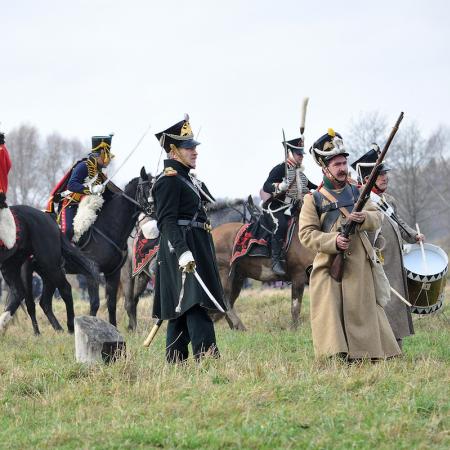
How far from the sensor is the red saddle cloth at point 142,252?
1346 cm

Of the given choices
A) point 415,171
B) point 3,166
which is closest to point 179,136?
point 3,166

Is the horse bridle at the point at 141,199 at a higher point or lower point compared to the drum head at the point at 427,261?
higher

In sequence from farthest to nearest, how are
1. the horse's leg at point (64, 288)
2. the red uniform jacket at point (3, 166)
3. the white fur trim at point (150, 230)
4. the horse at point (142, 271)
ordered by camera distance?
the horse at point (142, 271) → the horse's leg at point (64, 288) → the white fur trim at point (150, 230) → the red uniform jacket at point (3, 166)

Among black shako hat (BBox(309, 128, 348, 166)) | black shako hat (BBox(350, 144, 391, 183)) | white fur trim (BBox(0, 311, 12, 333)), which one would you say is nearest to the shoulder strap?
black shako hat (BBox(309, 128, 348, 166))

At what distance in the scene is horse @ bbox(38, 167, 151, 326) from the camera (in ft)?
42.8

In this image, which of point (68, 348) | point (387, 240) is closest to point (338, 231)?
point (387, 240)

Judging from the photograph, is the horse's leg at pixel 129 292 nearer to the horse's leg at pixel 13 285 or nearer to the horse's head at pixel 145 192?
the horse's head at pixel 145 192

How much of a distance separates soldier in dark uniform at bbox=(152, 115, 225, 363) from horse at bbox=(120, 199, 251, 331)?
4494mm

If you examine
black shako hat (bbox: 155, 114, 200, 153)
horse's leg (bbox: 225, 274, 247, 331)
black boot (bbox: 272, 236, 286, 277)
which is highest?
black shako hat (bbox: 155, 114, 200, 153)

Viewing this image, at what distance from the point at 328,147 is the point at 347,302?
1231mm

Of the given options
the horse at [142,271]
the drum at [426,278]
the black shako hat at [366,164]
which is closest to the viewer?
the drum at [426,278]

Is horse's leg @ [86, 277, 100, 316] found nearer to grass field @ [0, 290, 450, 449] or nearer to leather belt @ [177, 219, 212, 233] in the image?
grass field @ [0, 290, 450, 449]

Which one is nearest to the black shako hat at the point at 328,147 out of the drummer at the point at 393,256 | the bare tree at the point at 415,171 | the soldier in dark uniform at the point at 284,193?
the drummer at the point at 393,256

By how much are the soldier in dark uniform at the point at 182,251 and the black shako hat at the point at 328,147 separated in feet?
3.08
